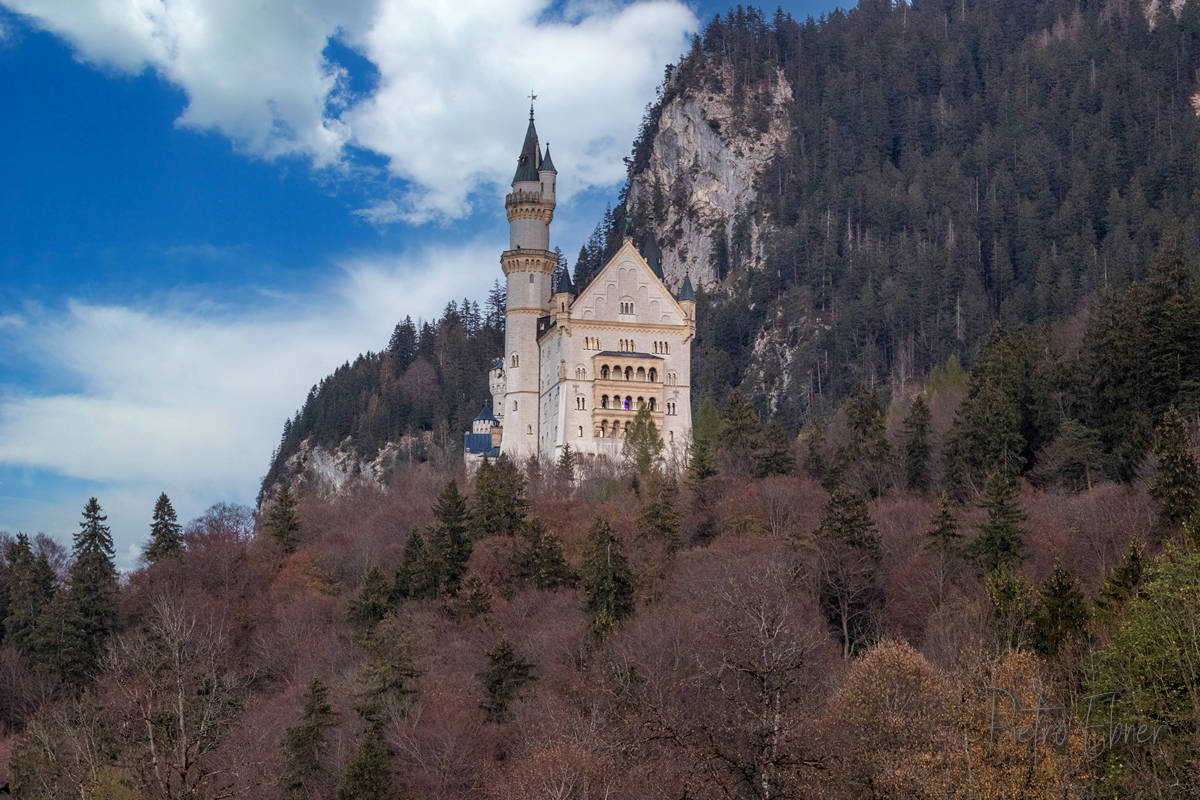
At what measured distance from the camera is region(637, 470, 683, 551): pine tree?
5216 cm

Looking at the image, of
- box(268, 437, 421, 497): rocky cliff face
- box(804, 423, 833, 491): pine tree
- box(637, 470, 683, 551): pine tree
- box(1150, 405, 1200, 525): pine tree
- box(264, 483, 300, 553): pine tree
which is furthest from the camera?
box(268, 437, 421, 497): rocky cliff face

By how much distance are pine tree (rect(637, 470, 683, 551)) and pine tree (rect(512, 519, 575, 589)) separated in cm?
313

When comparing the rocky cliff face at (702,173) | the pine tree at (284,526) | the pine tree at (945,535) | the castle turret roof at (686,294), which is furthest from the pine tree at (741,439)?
the rocky cliff face at (702,173)

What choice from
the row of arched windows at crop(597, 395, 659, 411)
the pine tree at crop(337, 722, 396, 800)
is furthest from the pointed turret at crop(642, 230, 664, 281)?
the pine tree at crop(337, 722, 396, 800)

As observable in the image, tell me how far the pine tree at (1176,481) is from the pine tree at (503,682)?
18521 millimetres

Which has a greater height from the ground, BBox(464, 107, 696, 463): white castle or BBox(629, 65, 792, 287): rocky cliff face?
BBox(629, 65, 792, 287): rocky cliff face

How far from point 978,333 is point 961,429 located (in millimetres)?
50666

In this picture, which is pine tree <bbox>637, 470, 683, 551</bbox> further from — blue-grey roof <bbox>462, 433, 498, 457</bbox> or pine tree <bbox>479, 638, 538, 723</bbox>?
blue-grey roof <bbox>462, 433, 498, 457</bbox>

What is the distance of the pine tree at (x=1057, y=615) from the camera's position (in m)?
34.5

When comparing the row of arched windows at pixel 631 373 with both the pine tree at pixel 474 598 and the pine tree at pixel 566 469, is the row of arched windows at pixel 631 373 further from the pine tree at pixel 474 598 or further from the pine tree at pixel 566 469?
the pine tree at pixel 474 598

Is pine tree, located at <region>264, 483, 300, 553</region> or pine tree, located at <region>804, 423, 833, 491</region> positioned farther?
pine tree, located at <region>264, 483, 300, 553</region>

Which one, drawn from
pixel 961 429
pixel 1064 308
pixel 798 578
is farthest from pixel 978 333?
pixel 798 578

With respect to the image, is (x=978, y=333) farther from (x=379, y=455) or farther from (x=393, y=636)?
(x=393, y=636)
